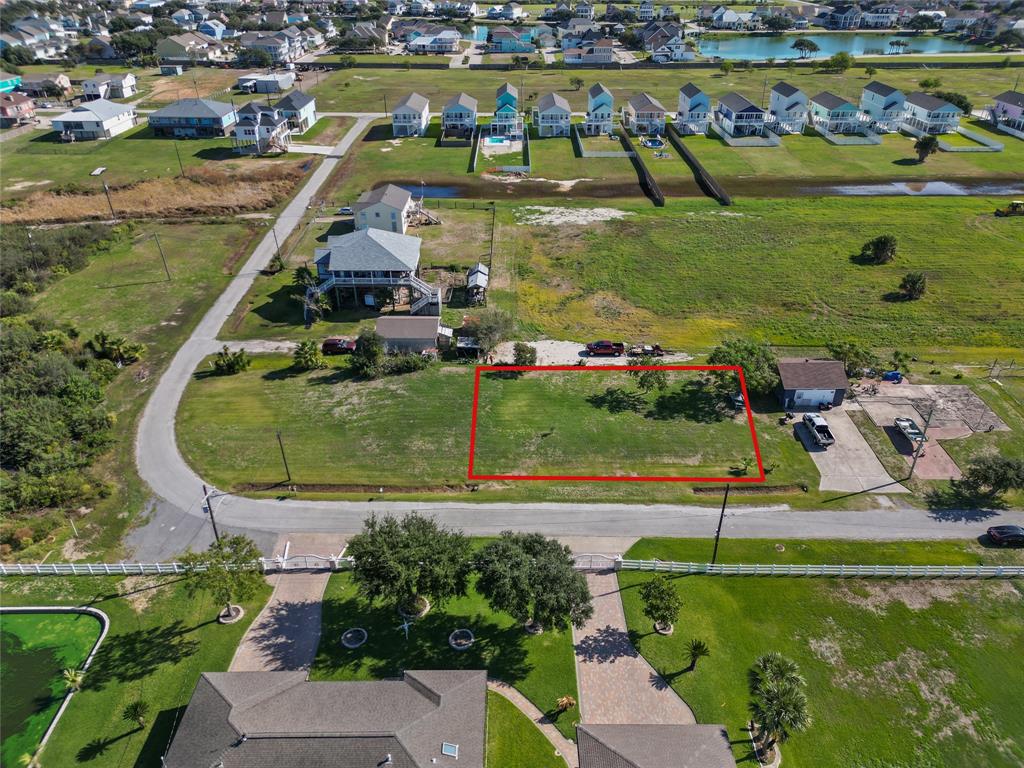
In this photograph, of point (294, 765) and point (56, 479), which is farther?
point (56, 479)

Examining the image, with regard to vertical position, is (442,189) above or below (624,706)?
above

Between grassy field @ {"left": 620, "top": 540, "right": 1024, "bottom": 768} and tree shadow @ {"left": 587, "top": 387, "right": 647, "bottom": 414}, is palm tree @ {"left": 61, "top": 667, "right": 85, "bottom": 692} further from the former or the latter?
tree shadow @ {"left": 587, "top": 387, "right": 647, "bottom": 414}

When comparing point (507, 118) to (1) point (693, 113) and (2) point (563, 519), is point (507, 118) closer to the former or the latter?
(1) point (693, 113)

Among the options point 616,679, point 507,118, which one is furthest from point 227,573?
point 507,118

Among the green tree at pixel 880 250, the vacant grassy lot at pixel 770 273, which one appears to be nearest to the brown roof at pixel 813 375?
the vacant grassy lot at pixel 770 273

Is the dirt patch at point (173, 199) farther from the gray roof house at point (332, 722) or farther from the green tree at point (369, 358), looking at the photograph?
the gray roof house at point (332, 722)

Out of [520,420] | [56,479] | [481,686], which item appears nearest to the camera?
[481,686]

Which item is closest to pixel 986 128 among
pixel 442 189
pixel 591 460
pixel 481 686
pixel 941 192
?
pixel 941 192

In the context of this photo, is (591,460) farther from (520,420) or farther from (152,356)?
(152,356)
